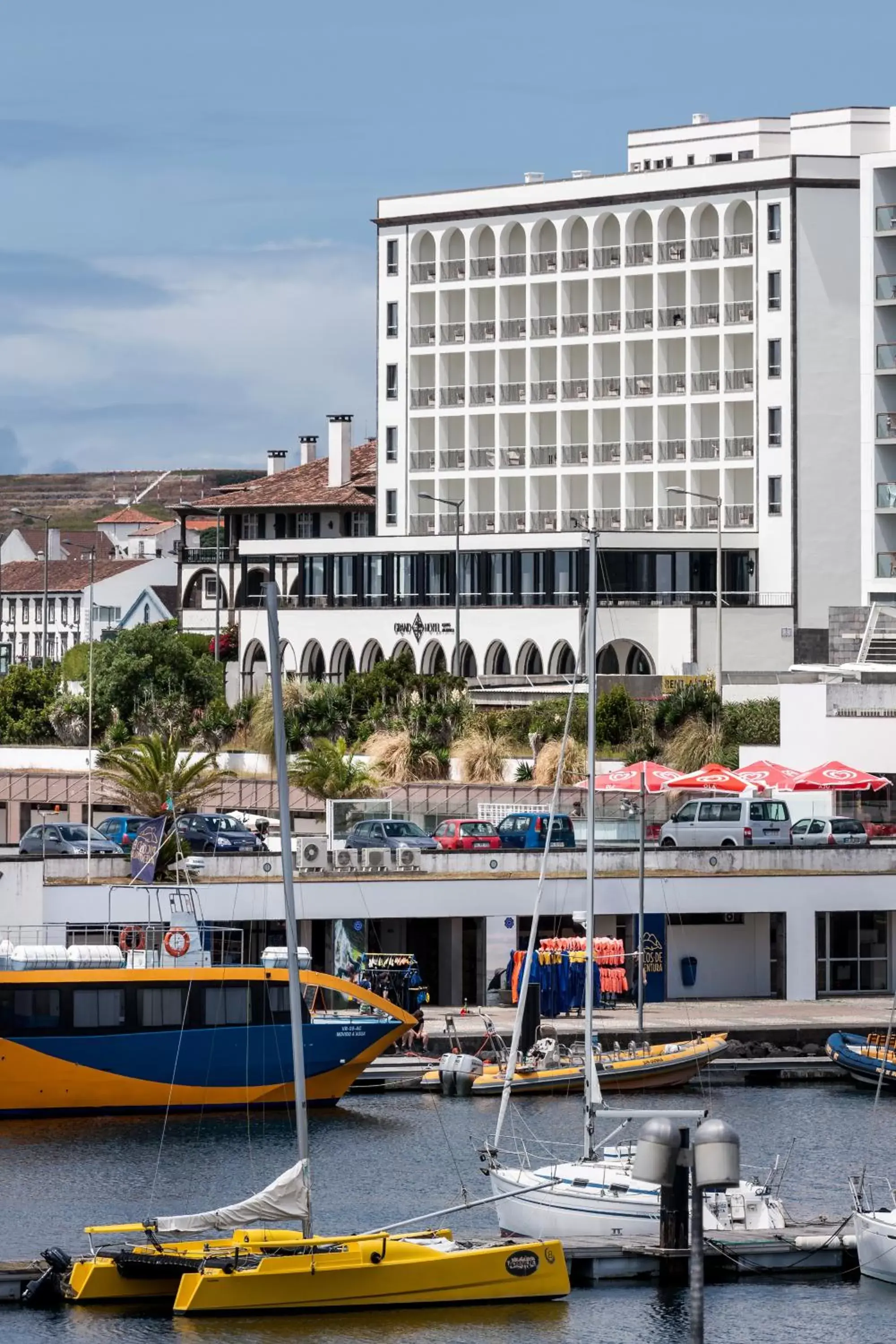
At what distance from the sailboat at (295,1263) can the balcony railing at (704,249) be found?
82.0 meters

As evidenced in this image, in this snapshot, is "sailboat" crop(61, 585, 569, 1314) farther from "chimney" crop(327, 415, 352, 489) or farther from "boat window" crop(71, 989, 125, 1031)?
"chimney" crop(327, 415, 352, 489)

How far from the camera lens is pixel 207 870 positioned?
63.1 metres

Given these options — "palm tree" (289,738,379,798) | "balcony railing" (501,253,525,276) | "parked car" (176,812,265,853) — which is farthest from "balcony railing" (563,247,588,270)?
"parked car" (176,812,265,853)

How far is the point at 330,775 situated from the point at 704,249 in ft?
142

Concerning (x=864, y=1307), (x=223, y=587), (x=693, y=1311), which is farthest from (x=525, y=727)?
(x=693, y=1311)

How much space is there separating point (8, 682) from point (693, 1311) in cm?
9321

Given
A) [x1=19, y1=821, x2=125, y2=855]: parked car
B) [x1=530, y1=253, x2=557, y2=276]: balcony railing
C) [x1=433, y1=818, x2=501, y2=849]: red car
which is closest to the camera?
[x1=433, y1=818, x2=501, y2=849]: red car

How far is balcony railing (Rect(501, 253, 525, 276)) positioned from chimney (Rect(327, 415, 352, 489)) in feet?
49.5

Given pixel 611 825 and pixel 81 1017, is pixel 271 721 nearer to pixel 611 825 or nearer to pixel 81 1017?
pixel 611 825

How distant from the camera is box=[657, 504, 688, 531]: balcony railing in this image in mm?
119000

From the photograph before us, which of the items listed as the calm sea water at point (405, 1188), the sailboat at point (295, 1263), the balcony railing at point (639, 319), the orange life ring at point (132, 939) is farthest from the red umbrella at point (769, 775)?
the balcony railing at point (639, 319)

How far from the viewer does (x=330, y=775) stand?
3292 inches

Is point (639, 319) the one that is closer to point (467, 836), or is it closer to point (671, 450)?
point (671, 450)

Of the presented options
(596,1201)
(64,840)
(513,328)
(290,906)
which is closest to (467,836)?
(64,840)
